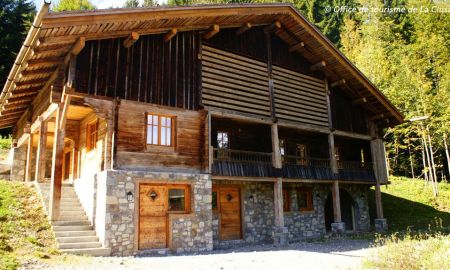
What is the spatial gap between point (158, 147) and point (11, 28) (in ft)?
72.1

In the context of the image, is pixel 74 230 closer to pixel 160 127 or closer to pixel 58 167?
pixel 58 167

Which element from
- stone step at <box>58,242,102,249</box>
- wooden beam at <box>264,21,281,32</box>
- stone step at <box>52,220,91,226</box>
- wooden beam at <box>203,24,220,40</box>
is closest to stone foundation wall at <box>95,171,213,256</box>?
stone step at <box>58,242,102,249</box>

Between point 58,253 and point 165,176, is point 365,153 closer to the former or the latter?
point 165,176

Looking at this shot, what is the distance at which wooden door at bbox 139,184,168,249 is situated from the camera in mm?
12711

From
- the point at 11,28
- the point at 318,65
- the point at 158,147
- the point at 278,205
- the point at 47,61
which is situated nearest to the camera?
the point at 47,61

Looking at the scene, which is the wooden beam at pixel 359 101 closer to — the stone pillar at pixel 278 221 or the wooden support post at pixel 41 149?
the stone pillar at pixel 278 221

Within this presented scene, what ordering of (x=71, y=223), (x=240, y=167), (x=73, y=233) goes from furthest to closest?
1. (x=240, y=167)
2. (x=71, y=223)
3. (x=73, y=233)

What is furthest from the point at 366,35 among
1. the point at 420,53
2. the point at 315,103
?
the point at 315,103

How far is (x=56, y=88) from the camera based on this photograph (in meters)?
12.4

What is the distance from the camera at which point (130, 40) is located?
13062 millimetres

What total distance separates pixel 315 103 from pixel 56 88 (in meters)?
12.7

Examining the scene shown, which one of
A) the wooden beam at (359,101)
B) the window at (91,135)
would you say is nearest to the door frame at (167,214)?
the window at (91,135)

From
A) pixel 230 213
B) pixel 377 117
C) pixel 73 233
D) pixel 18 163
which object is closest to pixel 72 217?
pixel 73 233

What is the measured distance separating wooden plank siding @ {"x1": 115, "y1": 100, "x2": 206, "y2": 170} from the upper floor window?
3.10 m
